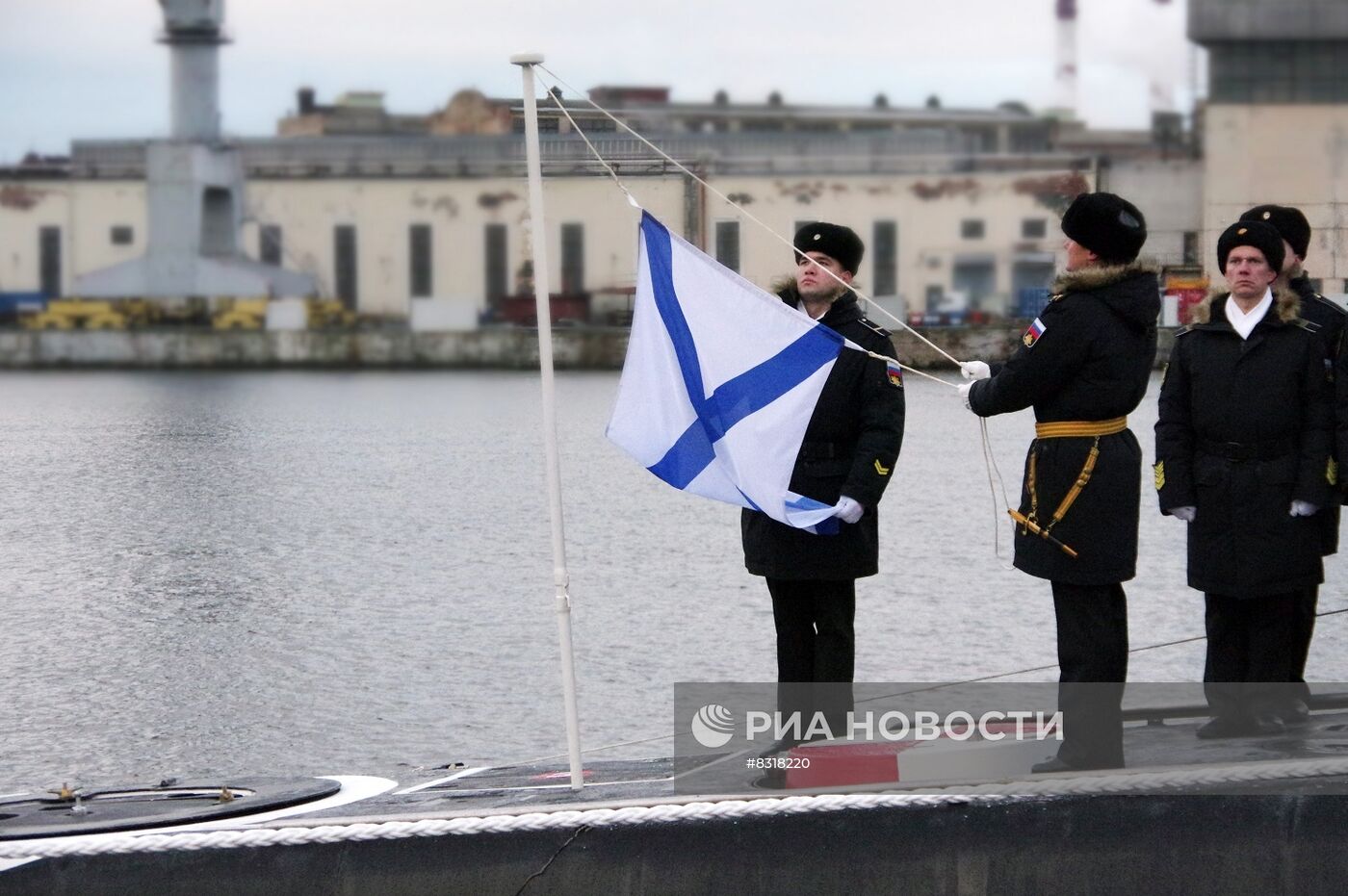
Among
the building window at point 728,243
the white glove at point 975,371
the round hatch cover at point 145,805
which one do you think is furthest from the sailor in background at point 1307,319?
the round hatch cover at point 145,805

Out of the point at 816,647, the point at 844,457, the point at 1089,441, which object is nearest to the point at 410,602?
the point at 816,647

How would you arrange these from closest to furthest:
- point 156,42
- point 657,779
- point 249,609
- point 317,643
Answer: point 657,779, point 317,643, point 249,609, point 156,42

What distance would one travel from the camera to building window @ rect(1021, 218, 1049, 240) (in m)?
21.6

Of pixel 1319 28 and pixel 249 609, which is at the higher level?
pixel 1319 28

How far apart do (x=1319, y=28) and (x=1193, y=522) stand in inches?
1671

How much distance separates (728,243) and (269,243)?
5949cm

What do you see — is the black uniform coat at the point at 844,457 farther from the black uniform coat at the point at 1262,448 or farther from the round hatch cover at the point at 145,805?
the round hatch cover at the point at 145,805

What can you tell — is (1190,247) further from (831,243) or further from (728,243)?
(831,243)

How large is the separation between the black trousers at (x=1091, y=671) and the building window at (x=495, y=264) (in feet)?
166

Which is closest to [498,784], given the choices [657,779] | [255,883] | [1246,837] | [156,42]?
[657,779]

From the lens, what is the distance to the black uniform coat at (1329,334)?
17.0 feet

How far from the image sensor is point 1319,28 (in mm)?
44906

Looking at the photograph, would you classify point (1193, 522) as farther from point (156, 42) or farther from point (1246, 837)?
point (156, 42)

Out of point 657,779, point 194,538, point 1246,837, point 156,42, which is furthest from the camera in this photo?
point 156,42
